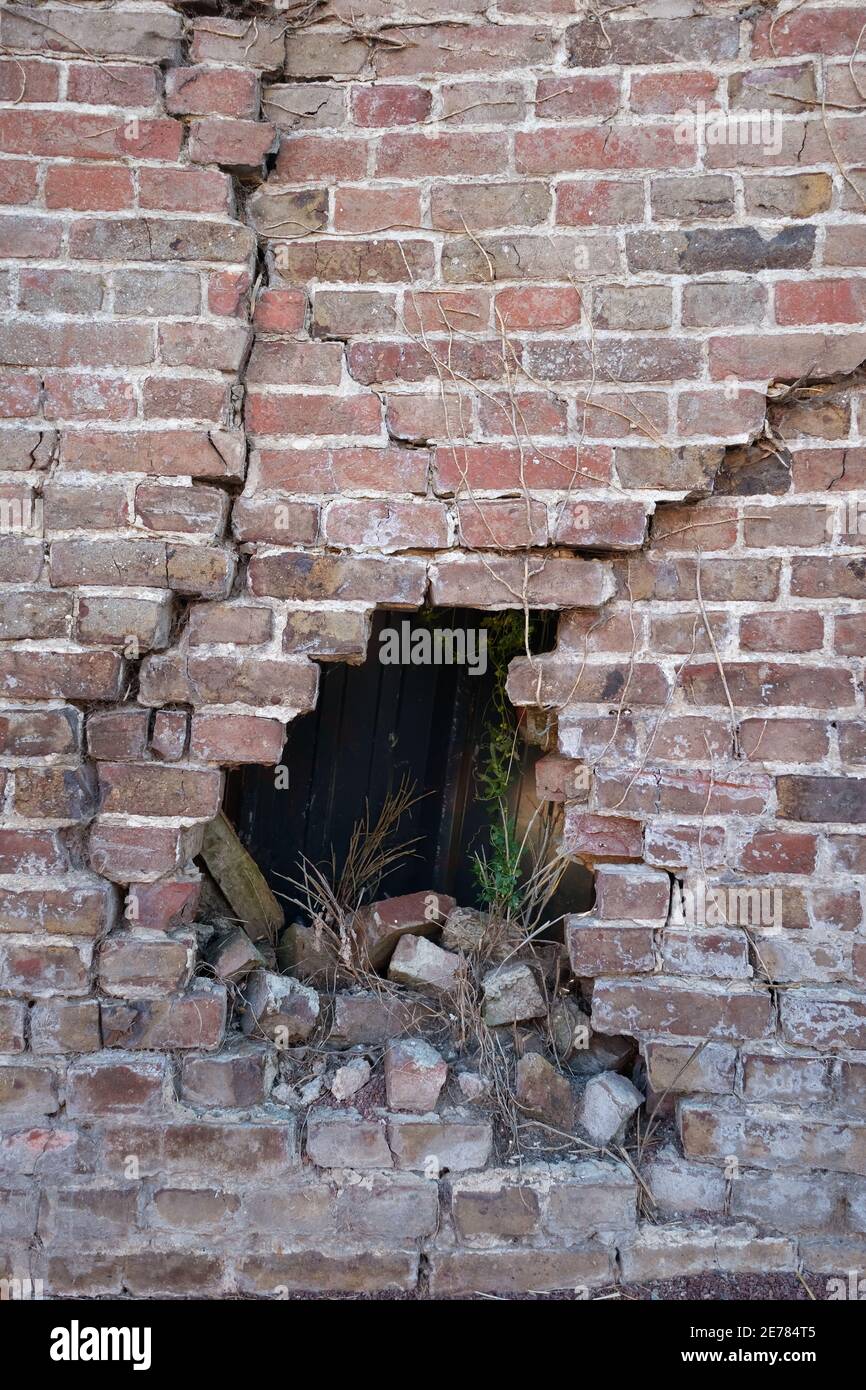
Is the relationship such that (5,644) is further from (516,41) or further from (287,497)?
(516,41)

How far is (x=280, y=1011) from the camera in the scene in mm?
2053

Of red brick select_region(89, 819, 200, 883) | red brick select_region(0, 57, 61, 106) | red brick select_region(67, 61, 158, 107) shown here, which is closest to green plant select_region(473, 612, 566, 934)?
red brick select_region(89, 819, 200, 883)

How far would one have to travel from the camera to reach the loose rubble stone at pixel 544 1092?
78.7 inches

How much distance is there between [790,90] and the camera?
1894mm

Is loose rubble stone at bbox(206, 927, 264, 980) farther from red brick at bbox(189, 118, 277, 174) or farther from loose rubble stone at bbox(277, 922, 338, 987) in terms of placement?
red brick at bbox(189, 118, 277, 174)

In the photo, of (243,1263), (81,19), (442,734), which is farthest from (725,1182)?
(81,19)

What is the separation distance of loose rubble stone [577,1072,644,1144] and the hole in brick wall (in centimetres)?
59

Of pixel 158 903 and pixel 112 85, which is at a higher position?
pixel 112 85

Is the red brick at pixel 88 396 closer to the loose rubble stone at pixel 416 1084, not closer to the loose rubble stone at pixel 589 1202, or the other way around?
the loose rubble stone at pixel 416 1084

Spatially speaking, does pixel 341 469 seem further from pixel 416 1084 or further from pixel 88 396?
pixel 416 1084

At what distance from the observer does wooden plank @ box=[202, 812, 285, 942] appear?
88.1 inches

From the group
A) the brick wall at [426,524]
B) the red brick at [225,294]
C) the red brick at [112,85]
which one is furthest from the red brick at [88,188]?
the red brick at [225,294]

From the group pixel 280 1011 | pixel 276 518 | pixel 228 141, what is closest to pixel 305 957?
pixel 280 1011

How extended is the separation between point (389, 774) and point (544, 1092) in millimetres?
907
